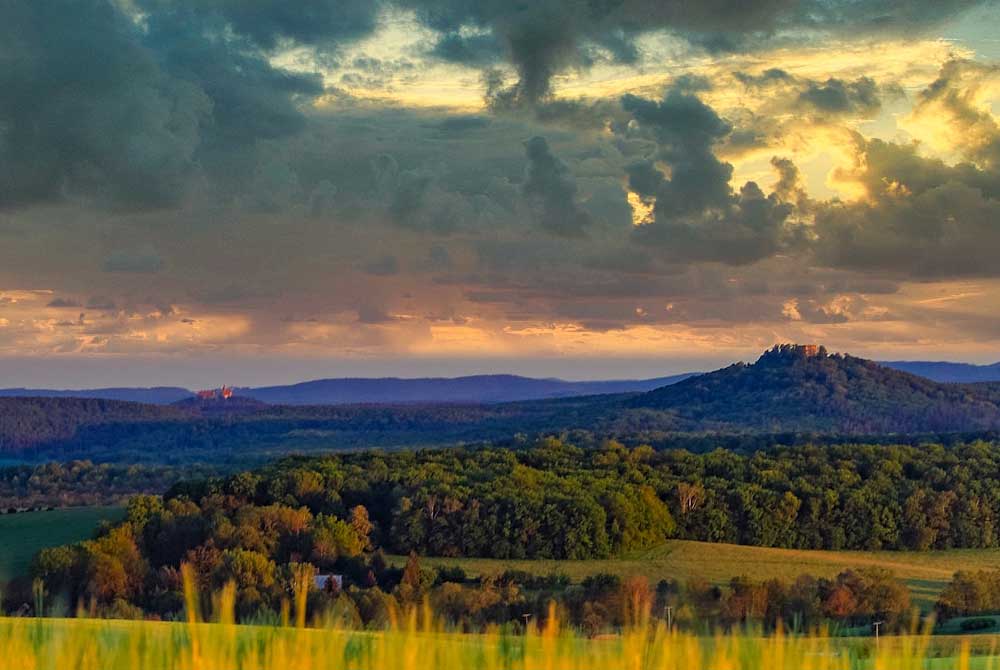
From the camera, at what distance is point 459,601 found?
5156 centimetres

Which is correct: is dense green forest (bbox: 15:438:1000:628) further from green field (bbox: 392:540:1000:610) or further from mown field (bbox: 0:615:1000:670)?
mown field (bbox: 0:615:1000:670)

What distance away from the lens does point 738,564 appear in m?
72.6

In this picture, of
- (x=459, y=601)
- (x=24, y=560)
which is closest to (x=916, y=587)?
(x=459, y=601)

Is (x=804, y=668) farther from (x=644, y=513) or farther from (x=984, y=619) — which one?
(x=644, y=513)

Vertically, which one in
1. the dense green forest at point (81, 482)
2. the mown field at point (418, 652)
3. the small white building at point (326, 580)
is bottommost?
the dense green forest at point (81, 482)

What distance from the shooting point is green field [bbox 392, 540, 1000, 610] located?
69.9 m

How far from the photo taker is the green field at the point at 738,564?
229 ft

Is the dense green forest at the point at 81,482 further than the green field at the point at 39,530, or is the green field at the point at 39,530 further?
the dense green forest at the point at 81,482

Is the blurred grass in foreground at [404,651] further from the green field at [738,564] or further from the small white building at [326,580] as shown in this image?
the green field at [738,564]

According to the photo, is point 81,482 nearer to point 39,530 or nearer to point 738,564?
point 39,530

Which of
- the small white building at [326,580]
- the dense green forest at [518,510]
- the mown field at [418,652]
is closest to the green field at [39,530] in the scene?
the dense green forest at [518,510]

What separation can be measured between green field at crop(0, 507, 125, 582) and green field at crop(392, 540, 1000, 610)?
2343cm

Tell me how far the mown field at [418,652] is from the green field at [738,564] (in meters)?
61.1

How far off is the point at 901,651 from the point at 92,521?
3375 inches
